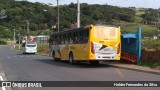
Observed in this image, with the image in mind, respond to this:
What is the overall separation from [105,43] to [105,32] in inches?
32.1

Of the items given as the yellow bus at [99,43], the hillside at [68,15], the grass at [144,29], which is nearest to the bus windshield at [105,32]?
the yellow bus at [99,43]

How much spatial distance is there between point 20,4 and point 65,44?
276 feet

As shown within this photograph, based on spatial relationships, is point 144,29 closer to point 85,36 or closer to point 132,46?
point 132,46

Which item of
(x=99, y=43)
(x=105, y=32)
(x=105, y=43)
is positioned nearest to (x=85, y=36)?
(x=99, y=43)

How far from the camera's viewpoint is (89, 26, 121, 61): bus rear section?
26.7 metres

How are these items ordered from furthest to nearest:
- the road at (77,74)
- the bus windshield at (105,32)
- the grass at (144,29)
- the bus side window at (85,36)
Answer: the grass at (144,29)
the bus side window at (85,36)
the bus windshield at (105,32)
the road at (77,74)

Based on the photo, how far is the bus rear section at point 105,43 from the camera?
26734 mm

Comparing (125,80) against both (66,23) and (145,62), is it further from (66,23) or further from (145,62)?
(66,23)

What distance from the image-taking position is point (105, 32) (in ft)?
89.0

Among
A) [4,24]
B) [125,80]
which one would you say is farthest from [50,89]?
[4,24]

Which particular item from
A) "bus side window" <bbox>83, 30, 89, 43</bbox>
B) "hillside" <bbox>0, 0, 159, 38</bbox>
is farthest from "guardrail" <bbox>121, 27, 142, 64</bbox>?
"hillside" <bbox>0, 0, 159, 38</bbox>

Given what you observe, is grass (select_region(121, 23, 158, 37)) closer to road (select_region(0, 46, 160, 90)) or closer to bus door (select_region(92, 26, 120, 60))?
bus door (select_region(92, 26, 120, 60))

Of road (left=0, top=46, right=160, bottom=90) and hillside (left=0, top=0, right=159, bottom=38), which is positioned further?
hillside (left=0, top=0, right=159, bottom=38)

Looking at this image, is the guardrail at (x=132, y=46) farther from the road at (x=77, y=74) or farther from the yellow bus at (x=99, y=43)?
the road at (x=77, y=74)
